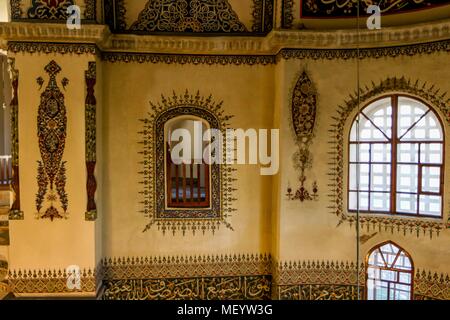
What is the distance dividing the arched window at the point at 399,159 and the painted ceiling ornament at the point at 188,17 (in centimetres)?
218

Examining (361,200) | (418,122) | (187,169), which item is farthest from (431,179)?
(187,169)

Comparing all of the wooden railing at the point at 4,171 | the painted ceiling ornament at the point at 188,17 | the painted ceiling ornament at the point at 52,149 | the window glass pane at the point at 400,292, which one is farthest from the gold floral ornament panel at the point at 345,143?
the wooden railing at the point at 4,171

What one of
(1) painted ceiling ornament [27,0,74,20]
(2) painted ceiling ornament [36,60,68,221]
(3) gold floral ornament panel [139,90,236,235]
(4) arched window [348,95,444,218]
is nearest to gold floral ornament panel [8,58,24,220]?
(2) painted ceiling ornament [36,60,68,221]

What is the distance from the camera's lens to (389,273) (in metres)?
4.69

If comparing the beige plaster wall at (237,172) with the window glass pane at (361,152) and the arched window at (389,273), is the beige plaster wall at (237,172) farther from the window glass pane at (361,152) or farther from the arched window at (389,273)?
the window glass pane at (361,152)

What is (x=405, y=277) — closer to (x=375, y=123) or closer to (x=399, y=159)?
(x=399, y=159)

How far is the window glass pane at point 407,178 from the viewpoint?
458 cm

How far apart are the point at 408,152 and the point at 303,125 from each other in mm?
1350

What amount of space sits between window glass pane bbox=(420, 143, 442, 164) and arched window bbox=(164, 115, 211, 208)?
2719mm

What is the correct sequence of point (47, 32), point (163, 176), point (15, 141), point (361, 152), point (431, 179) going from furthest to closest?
point (163, 176) < point (361, 152) < point (431, 179) < point (15, 141) < point (47, 32)

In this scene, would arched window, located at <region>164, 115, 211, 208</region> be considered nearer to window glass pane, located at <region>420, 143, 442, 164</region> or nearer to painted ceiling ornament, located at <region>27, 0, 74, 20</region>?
painted ceiling ornament, located at <region>27, 0, 74, 20</region>

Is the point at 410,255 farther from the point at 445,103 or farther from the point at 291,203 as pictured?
the point at 445,103

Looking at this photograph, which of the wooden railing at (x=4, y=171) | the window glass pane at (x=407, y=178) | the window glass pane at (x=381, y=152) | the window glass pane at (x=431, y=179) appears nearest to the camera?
the window glass pane at (x=431, y=179)

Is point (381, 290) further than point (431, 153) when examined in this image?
Yes
